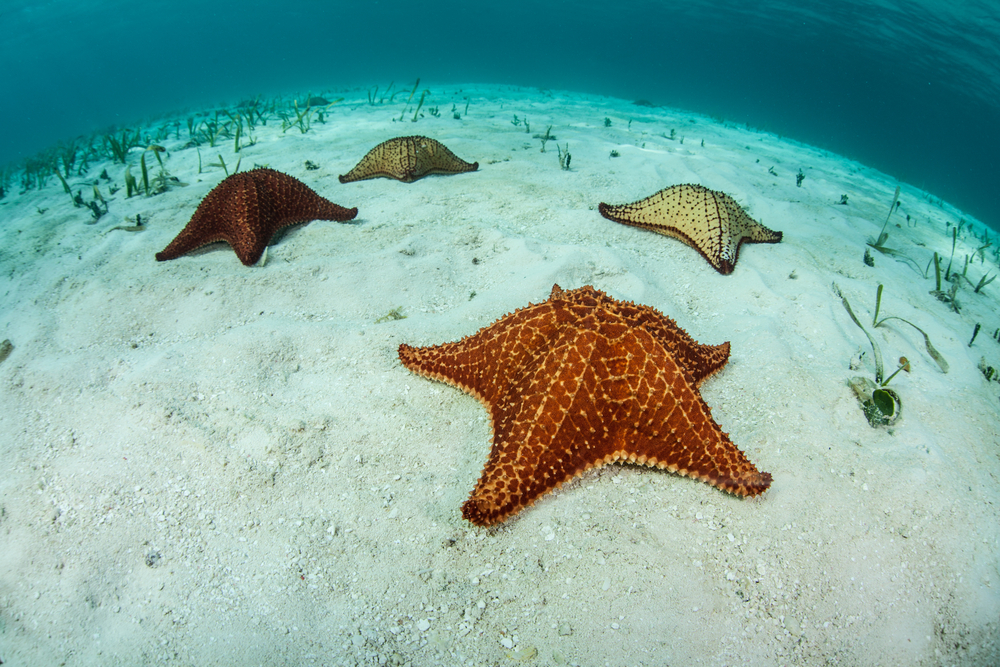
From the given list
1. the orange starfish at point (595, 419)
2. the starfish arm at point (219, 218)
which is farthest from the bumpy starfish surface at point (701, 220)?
the starfish arm at point (219, 218)

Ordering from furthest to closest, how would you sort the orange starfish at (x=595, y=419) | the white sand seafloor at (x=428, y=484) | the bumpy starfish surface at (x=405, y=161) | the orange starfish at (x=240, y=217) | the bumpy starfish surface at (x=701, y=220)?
the bumpy starfish surface at (x=405, y=161)
the bumpy starfish surface at (x=701, y=220)
the orange starfish at (x=240, y=217)
the orange starfish at (x=595, y=419)
the white sand seafloor at (x=428, y=484)

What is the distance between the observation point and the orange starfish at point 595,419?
7.59 ft

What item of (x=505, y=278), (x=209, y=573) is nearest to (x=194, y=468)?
(x=209, y=573)

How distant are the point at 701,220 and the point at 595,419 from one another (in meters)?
4.03

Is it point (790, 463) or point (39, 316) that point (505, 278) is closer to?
point (790, 463)

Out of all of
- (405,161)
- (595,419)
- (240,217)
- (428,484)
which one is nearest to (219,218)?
(240,217)

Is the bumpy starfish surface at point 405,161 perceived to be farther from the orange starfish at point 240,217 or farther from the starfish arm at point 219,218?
the starfish arm at point 219,218

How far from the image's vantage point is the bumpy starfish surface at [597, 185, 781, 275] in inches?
204

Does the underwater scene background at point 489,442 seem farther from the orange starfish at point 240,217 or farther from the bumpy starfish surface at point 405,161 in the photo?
the bumpy starfish surface at point 405,161

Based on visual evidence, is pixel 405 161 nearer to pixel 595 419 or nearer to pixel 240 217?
pixel 240 217

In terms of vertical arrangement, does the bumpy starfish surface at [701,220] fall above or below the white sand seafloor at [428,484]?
above

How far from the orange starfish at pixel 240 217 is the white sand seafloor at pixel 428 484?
0.29 metres

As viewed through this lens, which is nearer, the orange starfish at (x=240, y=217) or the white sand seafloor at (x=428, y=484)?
the white sand seafloor at (x=428, y=484)

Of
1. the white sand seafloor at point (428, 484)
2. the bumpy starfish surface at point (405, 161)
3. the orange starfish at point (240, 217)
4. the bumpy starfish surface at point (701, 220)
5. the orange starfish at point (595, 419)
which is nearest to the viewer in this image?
the white sand seafloor at point (428, 484)
